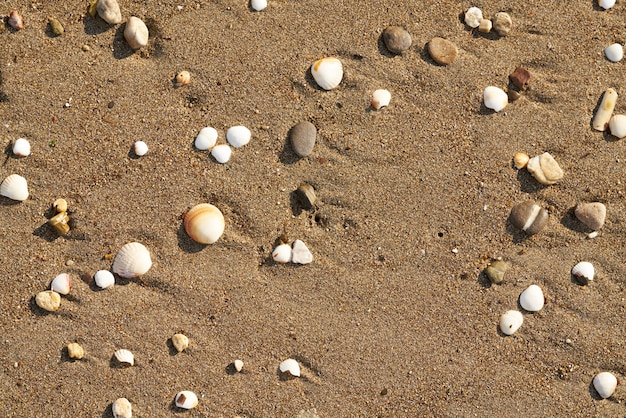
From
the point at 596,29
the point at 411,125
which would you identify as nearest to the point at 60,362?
the point at 411,125

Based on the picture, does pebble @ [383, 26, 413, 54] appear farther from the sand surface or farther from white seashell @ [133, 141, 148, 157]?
white seashell @ [133, 141, 148, 157]

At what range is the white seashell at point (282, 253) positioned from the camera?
8.68 ft

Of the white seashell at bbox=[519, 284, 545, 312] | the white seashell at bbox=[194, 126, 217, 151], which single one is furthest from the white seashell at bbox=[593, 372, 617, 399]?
the white seashell at bbox=[194, 126, 217, 151]

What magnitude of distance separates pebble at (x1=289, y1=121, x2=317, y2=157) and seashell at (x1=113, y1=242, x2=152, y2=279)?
0.96 meters

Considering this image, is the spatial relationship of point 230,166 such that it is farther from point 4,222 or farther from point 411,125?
point 4,222

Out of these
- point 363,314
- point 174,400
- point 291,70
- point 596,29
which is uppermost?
point 596,29

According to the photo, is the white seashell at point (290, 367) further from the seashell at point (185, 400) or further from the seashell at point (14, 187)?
the seashell at point (14, 187)

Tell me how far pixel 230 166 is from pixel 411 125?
1000 mm

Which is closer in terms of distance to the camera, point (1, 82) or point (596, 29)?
point (1, 82)

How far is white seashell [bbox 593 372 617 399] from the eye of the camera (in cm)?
274

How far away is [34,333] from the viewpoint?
2637 millimetres

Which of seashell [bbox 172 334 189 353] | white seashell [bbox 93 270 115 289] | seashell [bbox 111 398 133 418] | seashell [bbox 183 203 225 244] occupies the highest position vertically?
seashell [bbox 183 203 225 244]

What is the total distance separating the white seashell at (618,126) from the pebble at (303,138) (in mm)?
1642

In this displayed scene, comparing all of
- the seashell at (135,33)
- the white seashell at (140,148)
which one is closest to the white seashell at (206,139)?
the white seashell at (140,148)
